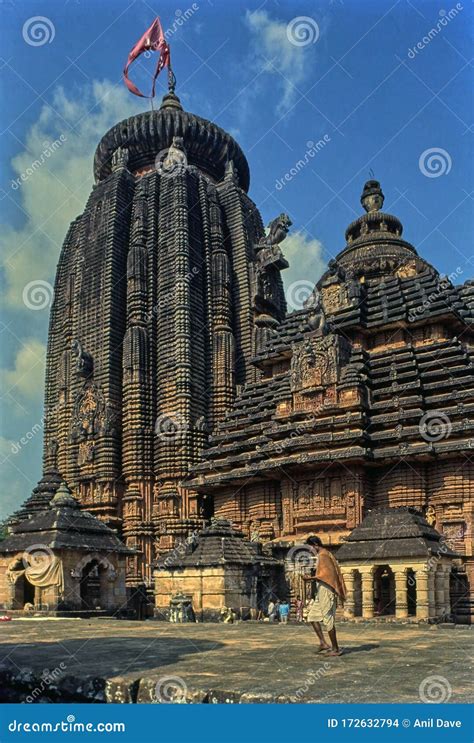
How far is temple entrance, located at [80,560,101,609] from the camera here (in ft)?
81.8

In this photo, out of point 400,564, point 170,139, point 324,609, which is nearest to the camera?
point 324,609

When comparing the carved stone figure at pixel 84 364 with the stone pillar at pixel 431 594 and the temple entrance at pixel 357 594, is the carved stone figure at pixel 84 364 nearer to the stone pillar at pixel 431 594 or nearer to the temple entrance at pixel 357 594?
the temple entrance at pixel 357 594

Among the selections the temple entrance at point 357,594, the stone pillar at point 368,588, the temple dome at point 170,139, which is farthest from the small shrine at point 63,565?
the temple dome at point 170,139

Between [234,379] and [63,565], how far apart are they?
85.4 feet

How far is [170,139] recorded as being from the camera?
5525 cm

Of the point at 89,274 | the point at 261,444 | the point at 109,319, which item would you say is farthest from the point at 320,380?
the point at 89,274

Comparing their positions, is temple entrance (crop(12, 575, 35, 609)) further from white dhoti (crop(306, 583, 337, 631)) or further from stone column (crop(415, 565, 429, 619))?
white dhoti (crop(306, 583, 337, 631))

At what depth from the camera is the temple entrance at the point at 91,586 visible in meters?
24.9

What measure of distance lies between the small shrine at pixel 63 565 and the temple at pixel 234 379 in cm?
193

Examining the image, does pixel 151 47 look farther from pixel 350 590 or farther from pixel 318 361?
pixel 350 590

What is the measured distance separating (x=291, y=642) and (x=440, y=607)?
11710mm

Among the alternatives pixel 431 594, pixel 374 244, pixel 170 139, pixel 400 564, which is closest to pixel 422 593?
pixel 431 594

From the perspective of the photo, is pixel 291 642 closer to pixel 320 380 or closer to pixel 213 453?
pixel 320 380

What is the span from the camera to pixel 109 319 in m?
48.8
